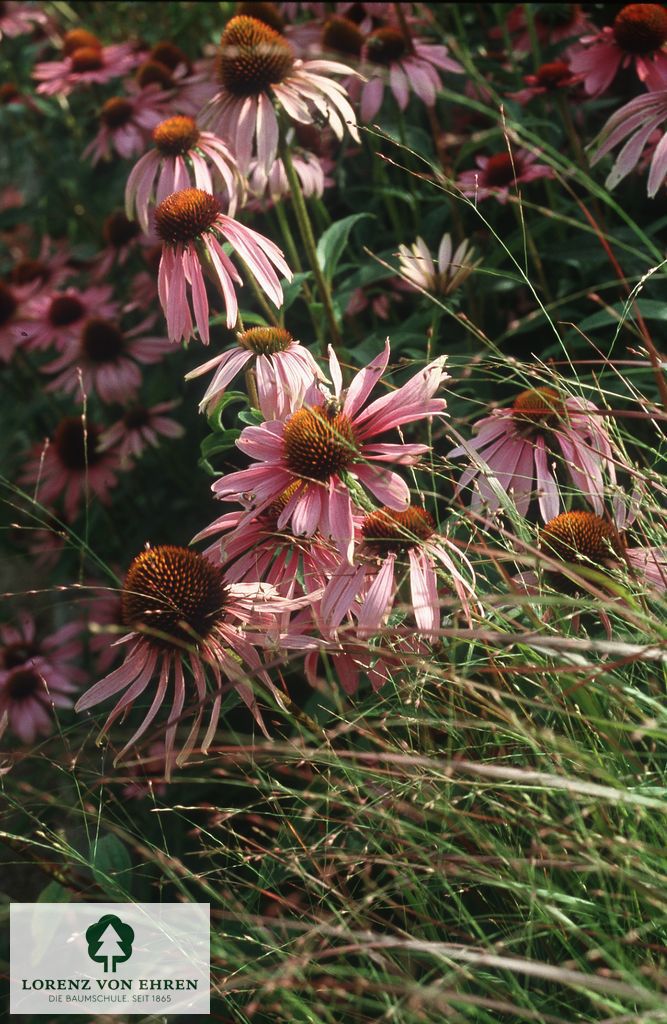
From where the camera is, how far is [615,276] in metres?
1.75

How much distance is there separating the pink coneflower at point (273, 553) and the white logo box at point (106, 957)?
328 mm

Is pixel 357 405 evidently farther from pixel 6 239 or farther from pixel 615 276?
pixel 6 239

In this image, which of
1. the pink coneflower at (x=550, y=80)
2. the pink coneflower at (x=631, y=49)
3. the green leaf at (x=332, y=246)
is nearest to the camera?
the green leaf at (x=332, y=246)

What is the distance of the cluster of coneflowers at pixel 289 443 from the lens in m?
1.01

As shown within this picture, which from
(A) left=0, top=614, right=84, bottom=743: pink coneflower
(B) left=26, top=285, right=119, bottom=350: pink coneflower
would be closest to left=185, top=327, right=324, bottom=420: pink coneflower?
(A) left=0, top=614, right=84, bottom=743: pink coneflower

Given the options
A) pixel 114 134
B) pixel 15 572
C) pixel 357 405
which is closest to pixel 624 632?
pixel 357 405

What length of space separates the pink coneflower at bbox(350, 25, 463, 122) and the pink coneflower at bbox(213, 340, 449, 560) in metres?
0.86

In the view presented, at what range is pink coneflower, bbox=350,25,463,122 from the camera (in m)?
1.77

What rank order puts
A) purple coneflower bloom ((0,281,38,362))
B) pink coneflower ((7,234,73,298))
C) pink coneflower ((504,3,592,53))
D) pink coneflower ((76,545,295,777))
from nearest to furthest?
pink coneflower ((76,545,295,777))
pink coneflower ((504,3,592,53))
purple coneflower bloom ((0,281,38,362))
pink coneflower ((7,234,73,298))

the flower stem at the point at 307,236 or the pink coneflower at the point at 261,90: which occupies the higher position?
the pink coneflower at the point at 261,90

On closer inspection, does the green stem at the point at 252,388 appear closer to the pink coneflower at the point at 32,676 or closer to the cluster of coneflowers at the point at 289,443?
the cluster of coneflowers at the point at 289,443

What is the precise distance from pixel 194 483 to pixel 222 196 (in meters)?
0.58

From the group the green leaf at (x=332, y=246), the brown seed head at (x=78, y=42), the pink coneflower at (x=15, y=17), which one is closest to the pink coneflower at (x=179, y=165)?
the green leaf at (x=332, y=246)

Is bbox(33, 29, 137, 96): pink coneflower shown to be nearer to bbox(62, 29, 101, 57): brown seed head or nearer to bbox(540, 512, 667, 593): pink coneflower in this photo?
bbox(62, 29, 101, 57): brown seed head
